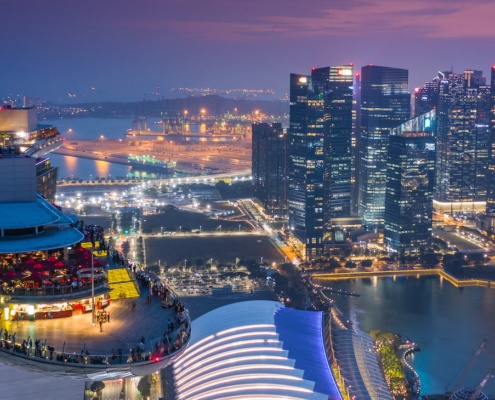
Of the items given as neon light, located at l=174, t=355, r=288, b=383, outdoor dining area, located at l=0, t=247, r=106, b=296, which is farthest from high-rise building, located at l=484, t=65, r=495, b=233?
outdoor dining area, located at l=0, t=247, r=106, b=296

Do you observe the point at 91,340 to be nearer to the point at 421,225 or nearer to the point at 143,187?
the point at 421,225

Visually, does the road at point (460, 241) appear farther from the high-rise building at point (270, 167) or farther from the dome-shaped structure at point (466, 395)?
the dome-shaped structure at point (466, 395)

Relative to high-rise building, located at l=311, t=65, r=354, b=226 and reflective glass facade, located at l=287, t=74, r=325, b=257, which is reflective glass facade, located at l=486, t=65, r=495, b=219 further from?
reflective glass facade, located at l=287, t=74, r=325, b=257

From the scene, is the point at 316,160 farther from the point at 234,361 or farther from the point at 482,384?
the point at 234,361

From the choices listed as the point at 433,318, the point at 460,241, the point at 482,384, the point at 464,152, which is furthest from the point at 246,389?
the point at 464,152

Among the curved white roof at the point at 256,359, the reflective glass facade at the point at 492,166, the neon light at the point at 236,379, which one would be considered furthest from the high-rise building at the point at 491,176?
the neon light at the point at 236,379
